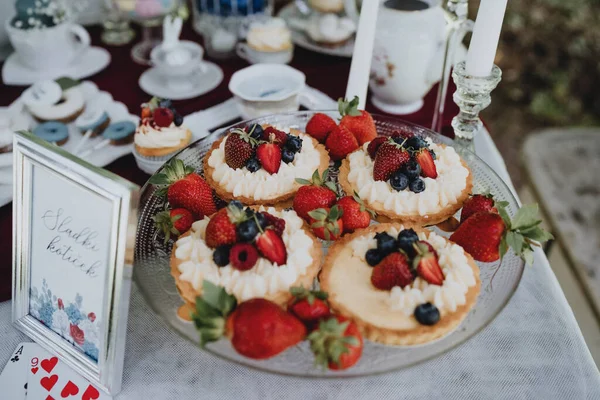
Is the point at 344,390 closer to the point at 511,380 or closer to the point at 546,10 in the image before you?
the point at 511,380

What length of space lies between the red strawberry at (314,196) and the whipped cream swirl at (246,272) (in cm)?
7

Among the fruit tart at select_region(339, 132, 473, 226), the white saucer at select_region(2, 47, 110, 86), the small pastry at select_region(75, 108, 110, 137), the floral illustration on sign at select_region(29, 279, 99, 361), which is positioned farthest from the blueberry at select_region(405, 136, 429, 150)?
the white saucer at select_region(2, 47, 110, 86)

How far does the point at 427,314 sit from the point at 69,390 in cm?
63

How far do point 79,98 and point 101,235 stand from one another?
88cm

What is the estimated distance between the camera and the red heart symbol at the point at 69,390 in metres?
0.98

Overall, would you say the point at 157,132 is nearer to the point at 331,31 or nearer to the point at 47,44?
the point at 47,44

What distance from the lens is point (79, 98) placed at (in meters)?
1.65

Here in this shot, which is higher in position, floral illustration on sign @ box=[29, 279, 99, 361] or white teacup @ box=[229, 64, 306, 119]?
white teacup @ box=[229, 64, 306, 119]

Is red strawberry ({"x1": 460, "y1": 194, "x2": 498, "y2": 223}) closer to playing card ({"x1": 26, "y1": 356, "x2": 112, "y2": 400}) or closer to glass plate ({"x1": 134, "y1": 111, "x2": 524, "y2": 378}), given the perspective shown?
glass plate ({"x1": 134, "y1": 111, "x2": 524, "y2": 378})

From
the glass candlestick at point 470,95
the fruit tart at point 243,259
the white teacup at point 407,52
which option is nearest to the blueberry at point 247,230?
the fruit tart at point 243,259

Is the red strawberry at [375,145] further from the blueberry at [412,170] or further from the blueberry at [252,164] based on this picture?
the blueberry at [252,164]

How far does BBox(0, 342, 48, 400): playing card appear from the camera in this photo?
3.22 feet

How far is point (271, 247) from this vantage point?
3.36ft

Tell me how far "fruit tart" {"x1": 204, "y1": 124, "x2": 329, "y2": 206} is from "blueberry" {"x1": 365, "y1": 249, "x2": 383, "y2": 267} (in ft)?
0.94
